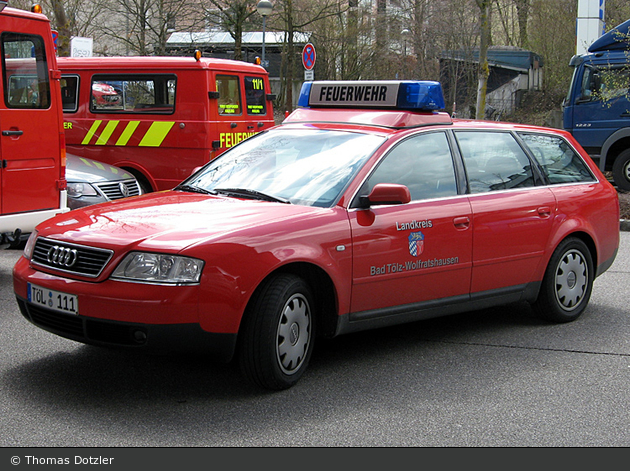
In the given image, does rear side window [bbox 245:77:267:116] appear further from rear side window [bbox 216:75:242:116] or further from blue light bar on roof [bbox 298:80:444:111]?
blue light bar on roof [bbox 298:80:444:111]

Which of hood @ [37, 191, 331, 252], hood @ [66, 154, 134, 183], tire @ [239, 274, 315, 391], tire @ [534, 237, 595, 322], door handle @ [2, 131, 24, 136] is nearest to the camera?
hood @ [37, 191, 331, 252]

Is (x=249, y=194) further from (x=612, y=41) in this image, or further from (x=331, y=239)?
(x=612, y=41)

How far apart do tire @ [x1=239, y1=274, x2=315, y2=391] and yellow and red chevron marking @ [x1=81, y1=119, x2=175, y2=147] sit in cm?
743

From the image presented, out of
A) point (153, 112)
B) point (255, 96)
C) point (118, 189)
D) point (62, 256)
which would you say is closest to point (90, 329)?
point (62, 256)

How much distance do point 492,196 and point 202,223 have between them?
226cm

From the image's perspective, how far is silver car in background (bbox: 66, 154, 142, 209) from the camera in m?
9.48

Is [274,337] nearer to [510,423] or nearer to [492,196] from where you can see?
[510,423]

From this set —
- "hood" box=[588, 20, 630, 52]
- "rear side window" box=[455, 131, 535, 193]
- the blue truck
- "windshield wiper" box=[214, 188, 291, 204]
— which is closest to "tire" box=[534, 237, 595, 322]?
"rear side window" box=[455, 131, 535, 193]

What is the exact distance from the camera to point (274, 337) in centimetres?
423

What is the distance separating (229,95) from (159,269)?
26.7 ft

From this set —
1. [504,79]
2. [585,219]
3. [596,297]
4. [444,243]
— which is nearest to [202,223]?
[444,243]

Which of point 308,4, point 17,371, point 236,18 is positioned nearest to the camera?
point 17,371

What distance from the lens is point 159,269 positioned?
397cm

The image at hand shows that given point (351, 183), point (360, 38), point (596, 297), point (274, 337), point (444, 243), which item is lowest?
point (596, 297)
